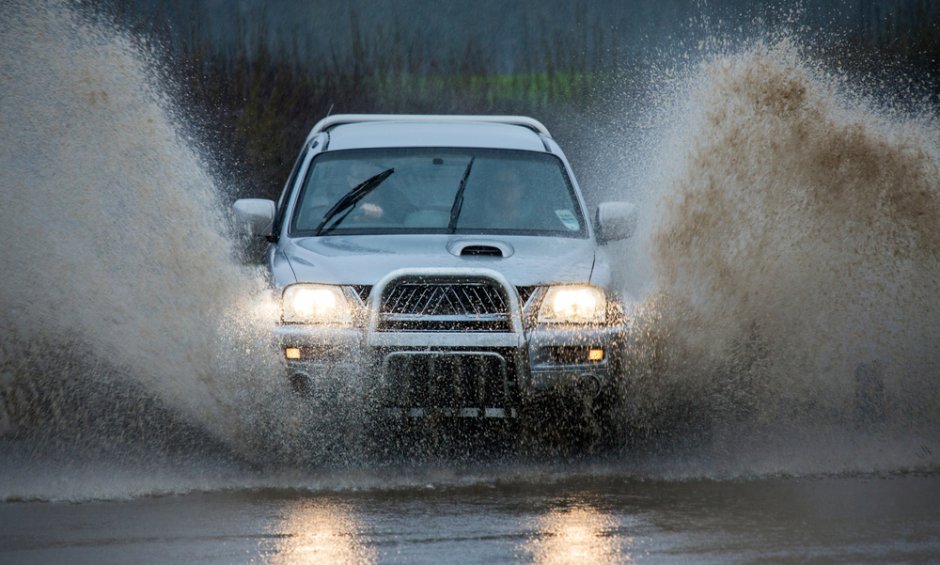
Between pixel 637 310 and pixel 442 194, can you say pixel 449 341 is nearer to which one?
pixel 637 310

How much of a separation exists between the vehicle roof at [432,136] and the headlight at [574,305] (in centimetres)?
194

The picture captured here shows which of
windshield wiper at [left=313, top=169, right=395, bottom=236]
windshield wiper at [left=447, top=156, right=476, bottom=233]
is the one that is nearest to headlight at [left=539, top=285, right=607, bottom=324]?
windshield wiper at [left=447, top=156, right=476, bottom=233]

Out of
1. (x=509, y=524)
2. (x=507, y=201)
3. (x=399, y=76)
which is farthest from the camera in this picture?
(x=399, y=76)

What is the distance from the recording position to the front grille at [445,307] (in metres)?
7.83

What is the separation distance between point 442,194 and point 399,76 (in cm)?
1794

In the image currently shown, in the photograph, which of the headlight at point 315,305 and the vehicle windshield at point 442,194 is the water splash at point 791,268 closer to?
the vehicle windshield at point 442,194

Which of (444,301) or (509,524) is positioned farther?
(444,301)

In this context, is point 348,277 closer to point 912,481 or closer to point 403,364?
point 403,364

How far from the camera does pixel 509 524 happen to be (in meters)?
6.29

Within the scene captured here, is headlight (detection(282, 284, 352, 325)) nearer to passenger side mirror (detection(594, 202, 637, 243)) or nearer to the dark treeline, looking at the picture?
passenger side mirror (detection(594, 202, 637, 243))

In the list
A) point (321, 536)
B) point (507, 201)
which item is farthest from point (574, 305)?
point (321, 536)

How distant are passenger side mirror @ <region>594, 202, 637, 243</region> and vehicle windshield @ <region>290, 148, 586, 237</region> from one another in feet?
0.46

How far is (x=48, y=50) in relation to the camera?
11219mm

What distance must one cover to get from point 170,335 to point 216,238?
3.71ft
